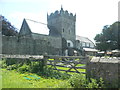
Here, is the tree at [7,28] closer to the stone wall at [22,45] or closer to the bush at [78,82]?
the stone wall at [22,45]

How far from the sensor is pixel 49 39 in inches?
1358

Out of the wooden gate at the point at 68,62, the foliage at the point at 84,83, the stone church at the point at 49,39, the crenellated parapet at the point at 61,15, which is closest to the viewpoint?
the foliage at the point at 84,83

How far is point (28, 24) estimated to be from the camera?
32.9 metres

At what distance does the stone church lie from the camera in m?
22.1

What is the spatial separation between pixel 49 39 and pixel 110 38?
16374 millimetres

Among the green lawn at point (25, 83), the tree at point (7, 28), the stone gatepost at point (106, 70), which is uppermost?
the tree at point (7, 28)

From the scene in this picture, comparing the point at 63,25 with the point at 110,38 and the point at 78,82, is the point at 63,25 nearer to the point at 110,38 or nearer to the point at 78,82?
the point at 110,38

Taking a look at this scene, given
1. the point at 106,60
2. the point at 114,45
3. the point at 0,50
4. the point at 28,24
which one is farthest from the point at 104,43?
the point at 106,60

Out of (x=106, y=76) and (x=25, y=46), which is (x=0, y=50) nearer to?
(x=25, y=46)

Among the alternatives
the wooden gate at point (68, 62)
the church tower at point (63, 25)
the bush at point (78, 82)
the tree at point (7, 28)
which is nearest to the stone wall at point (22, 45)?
the tree at point (7, 28)

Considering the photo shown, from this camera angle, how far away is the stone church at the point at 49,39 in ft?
72.4

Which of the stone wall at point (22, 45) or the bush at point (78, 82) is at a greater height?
the stone wall at point (22, 45)

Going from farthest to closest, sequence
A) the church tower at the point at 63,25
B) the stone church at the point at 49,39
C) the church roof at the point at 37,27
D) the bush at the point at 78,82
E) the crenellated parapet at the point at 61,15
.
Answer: the crenellated parapet at the point at 61,15 → the church tower at the point at 63,25 → the church roof at the point at 37,27 → the stone church at the point at 49,39 → the bush at the point at 78,82

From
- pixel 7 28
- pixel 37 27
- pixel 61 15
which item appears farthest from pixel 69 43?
pixel 7 28
